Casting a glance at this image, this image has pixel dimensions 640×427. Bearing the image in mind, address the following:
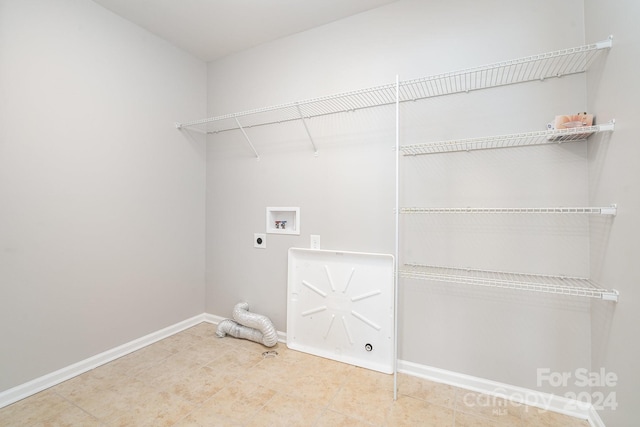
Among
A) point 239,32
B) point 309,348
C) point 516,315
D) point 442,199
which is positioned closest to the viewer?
point 516,315

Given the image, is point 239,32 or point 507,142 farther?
point 239,32

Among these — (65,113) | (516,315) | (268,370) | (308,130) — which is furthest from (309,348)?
(65,113)

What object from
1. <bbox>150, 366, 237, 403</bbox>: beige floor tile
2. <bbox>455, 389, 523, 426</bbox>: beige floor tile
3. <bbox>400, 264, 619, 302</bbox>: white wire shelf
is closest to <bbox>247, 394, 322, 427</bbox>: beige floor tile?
<bbox>150, 366, 237, 403</bbox>: beige floor tile

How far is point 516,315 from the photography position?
1.63 m

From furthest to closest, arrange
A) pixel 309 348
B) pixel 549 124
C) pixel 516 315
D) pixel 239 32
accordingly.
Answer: pixel 239 32, pixel 309 348, pixel 516 315, pixel 549 124

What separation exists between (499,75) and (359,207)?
46.6 inches

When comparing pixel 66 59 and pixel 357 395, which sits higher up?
pixel 66 59

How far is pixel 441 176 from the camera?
1804 mm

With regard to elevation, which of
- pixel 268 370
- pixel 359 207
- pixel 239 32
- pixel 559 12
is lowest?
pixel 268 370

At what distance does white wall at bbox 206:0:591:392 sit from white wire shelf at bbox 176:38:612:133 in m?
0.06

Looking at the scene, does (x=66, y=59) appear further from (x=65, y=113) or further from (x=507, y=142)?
(x=507, y=142)

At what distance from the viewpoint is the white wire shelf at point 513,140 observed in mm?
1315

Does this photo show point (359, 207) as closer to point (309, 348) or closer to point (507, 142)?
point (507, 142)

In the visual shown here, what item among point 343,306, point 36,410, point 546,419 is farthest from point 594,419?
point 36,410
